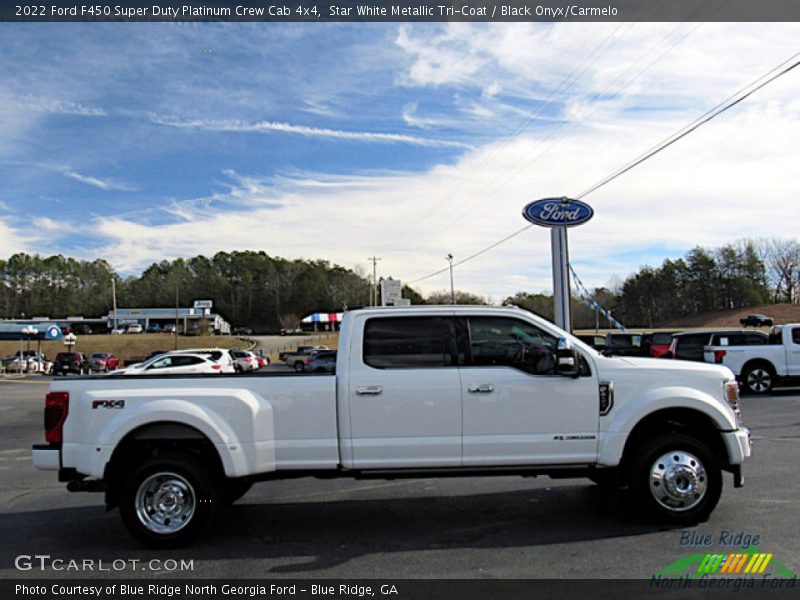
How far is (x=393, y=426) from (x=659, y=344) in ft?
63.5

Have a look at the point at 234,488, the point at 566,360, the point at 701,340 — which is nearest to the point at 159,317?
the point at 701,340

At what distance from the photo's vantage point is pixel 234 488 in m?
6.52

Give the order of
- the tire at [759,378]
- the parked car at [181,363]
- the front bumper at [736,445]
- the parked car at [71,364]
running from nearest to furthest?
1. the front bumper at [736,445]
2. the tire at [759,378]
3. the parked car at [181,363]
4. the parked car at [71,364]

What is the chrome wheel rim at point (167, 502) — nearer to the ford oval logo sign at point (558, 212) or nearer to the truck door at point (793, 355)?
the truck door at point (793, 355)

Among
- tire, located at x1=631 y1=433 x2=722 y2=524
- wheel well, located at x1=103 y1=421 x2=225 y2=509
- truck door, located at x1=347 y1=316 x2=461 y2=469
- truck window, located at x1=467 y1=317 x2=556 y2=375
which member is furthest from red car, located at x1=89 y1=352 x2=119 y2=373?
tire, located at x1=631 y1=433 x2=722 y2=524

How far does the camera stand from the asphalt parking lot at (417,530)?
5.22 metres

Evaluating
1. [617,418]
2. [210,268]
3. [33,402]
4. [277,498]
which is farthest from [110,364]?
[210,268]

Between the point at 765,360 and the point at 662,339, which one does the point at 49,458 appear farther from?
the point at 662,339

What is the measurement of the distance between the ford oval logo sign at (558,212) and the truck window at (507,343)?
1597 centimetres

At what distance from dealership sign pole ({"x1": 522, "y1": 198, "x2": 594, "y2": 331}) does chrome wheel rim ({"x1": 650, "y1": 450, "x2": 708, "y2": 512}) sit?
51.5 feet

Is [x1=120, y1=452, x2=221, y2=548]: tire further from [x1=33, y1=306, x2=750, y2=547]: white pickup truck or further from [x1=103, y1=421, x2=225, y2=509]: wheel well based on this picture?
[x1=103, y1=421, x2=225, y2=509]: wheel well

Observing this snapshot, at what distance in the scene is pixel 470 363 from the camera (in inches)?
239

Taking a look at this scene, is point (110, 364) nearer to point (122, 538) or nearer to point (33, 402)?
point (33, 402)

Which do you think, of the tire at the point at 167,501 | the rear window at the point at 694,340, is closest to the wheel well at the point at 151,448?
the tire at the point at 167,501
